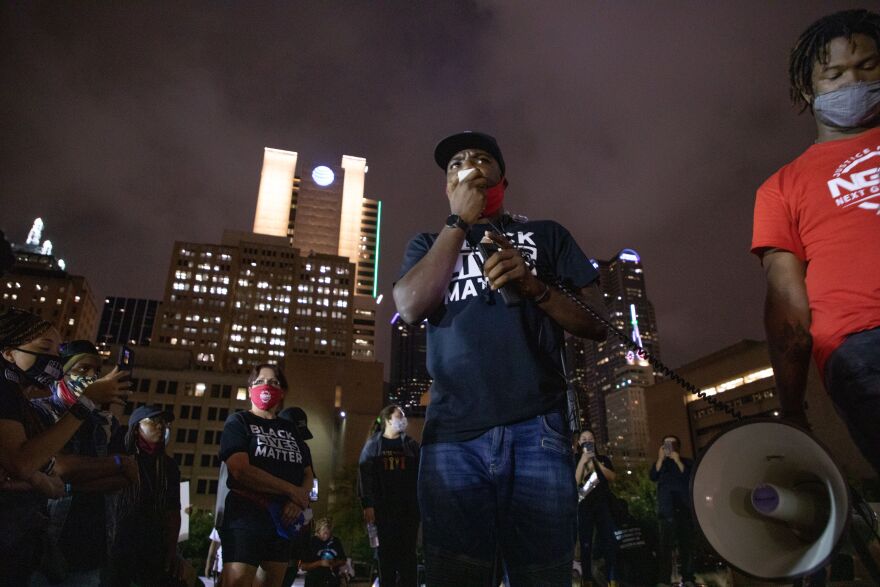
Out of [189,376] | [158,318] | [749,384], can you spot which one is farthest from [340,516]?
[158,318]

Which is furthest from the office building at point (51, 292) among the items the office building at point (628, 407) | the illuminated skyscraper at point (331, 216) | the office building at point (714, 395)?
the office building at point (628, 407)

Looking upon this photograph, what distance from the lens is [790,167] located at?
2148 millimetres

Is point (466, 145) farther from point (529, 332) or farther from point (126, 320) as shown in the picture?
point (126, 320)

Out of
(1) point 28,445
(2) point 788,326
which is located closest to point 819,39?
(2) point 788,326

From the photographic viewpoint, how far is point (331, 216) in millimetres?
157250

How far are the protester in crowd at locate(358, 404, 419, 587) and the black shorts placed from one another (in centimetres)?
152

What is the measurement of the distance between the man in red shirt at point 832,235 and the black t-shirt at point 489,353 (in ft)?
2.30

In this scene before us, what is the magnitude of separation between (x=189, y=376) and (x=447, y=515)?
88.4m

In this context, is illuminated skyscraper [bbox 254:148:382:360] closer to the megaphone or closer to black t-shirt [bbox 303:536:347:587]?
black t-shirt [bbox 303:536:347:587]

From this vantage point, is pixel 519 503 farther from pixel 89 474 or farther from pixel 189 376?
pixel 189 376

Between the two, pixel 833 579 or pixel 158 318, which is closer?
pixel 833 579

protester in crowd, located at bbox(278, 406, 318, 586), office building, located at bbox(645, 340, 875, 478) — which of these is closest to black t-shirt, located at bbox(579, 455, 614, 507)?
protester in crowd, located at bbox(278, 406, 318, 586)

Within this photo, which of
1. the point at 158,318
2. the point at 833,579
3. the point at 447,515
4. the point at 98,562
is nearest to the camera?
the point at 447,515

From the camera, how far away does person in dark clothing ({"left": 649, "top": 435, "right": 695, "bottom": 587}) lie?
7516 millimetres
